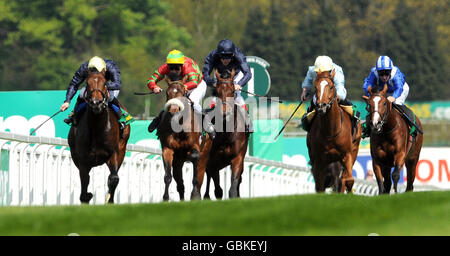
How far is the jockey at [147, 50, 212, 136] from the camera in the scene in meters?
11.8

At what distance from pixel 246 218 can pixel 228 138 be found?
460 centimetres

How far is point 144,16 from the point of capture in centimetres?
5225

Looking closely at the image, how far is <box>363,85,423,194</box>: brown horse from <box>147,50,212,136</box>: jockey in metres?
1.96

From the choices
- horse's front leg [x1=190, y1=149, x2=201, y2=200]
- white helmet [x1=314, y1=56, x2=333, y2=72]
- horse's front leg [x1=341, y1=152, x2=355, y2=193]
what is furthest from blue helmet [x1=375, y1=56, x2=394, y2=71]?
horse's front leg [x1=190, y1=149, x2=201, y2=200]

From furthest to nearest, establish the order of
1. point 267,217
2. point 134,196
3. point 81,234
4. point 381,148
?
point 134,196 < point 381,148 < point 267,217 < point 81,234

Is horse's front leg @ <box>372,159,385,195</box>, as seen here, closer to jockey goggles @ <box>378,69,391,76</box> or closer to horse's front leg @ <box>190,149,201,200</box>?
jockey goggles @ <box>378,69,391,76</box>

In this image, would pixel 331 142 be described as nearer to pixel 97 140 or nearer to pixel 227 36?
pixel 97 140

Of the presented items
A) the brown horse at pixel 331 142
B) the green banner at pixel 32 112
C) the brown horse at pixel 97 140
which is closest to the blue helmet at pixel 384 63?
the brown horse at pixel 331 142

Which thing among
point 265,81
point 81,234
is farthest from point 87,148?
point 265,81

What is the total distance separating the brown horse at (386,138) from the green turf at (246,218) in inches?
181

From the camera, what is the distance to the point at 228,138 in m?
12.0

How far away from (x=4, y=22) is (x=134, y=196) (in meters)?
35.7

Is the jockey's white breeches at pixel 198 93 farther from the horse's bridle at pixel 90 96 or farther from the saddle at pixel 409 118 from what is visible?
the saddle at pixel 409 118
